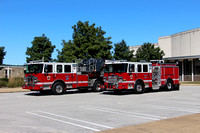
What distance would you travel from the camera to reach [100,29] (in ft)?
129

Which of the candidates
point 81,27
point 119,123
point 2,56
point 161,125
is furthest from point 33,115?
point 2,56

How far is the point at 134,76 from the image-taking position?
2048cm

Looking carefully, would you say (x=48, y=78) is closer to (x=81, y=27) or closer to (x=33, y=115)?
(x=33, y=115)

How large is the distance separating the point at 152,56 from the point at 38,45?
20274mm

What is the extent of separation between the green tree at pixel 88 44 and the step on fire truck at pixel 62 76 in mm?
12292

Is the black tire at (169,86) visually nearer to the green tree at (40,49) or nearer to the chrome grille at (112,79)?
the chrome grille at (112,79)

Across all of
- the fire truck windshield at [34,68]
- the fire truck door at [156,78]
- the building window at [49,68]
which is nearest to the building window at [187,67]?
the fire truck door at [156,78]

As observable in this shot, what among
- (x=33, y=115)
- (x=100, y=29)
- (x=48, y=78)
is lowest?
(x=33, y=115)

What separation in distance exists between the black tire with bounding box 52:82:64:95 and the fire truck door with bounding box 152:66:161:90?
7758 millimetres

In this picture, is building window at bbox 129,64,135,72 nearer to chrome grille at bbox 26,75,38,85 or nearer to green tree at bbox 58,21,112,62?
chrome grille at bbox 26,75,38,85

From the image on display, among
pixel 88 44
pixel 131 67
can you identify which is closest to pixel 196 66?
pixel 88 44

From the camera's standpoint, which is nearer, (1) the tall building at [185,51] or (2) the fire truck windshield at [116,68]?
(2) the fire truck windshield at [116,68]

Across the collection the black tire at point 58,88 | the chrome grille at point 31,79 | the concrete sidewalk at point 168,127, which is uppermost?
the chrome grille at point 31,79

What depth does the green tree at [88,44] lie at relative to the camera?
1403 inches
